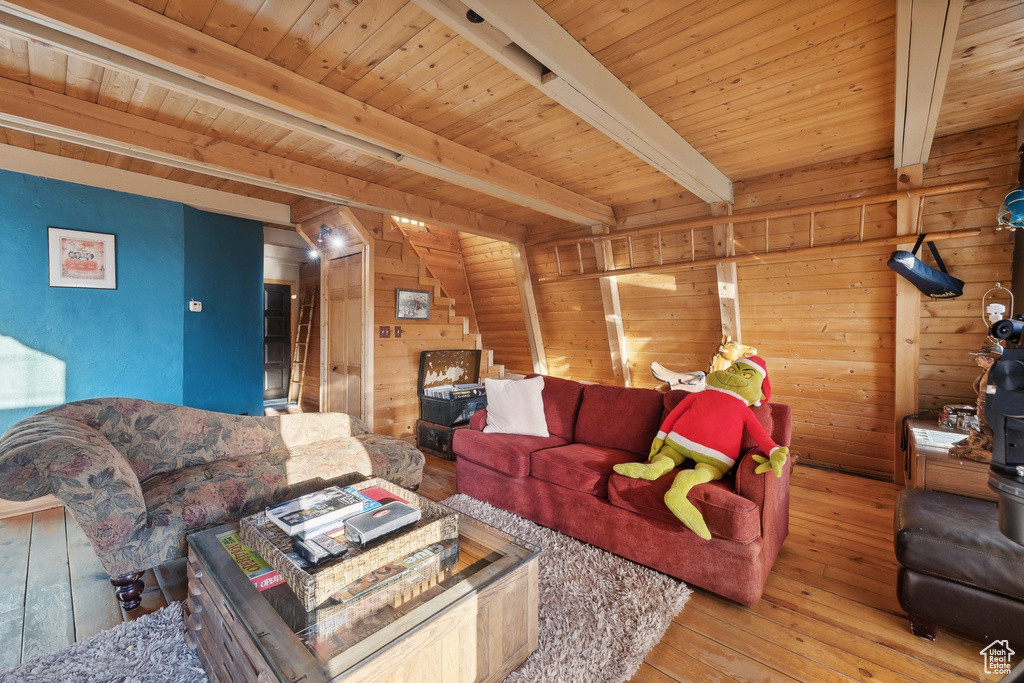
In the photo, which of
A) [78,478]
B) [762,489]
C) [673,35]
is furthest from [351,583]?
→ [673,35]

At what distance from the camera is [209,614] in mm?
1418

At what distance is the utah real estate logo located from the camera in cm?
147

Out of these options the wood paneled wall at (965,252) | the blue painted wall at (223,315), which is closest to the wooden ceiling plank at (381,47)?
the blue painted wall at (223,315)

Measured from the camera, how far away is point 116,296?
3.28 metres

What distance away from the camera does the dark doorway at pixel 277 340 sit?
21.1 feet

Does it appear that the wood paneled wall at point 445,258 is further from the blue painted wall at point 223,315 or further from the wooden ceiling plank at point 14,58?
the wooden ceiling plank at point 14,58

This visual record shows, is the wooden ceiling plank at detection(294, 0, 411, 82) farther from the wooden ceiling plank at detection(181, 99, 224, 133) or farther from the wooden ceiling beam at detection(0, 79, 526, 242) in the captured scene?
the wooden ceiling beam at detection(0, 79, 526, 242)

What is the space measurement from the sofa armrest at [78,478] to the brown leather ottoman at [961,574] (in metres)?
3.12

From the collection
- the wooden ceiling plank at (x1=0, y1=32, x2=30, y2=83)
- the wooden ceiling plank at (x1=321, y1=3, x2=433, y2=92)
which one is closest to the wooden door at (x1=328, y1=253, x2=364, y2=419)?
the wooden ceiling plank at (x1=321, y1=3, x2=433, y2=92)

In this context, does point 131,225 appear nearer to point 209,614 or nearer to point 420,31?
point 420,31

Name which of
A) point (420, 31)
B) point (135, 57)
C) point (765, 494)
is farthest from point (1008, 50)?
point (135, 57)

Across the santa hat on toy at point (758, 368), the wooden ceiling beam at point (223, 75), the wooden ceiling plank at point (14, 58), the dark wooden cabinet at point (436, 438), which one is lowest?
the dark wooden cabinet at point (436, 438)

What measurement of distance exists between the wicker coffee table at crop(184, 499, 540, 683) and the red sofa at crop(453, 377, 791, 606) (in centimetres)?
79

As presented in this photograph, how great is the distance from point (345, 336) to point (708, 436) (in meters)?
3.48
